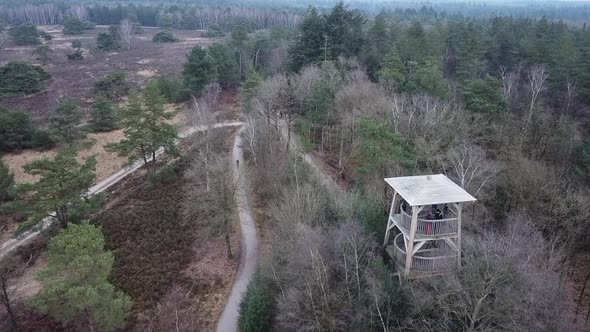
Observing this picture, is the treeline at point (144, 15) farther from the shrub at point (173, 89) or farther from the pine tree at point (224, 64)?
the shrub at point (173, 89)

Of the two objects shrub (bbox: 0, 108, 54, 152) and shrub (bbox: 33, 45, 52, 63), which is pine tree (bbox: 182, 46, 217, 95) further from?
shrub (bbox: 33, 45, 52, 63)

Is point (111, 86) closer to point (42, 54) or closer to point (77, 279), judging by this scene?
point (42, 54)

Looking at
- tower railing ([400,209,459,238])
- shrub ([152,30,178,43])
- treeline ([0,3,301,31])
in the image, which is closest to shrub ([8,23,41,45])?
shrub ([152,30,178,43])

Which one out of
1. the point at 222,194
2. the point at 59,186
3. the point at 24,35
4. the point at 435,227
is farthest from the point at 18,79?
the point at 435,227

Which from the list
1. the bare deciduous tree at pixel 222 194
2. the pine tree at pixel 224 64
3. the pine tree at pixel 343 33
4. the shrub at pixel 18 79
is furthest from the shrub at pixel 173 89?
the bare deciduous tree at pixel 222 194

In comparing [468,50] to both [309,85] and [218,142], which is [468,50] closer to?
[309,85]
